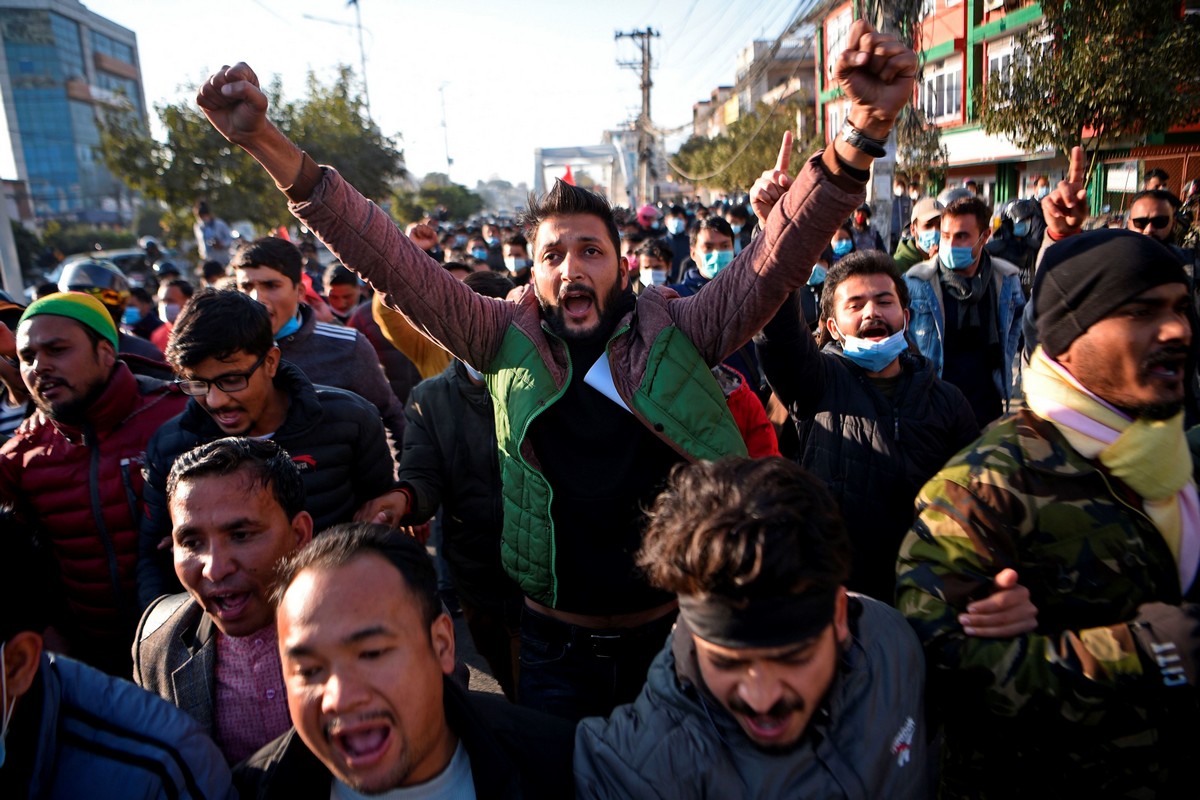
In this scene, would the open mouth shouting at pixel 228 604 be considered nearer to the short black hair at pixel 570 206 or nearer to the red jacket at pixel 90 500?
the red jacket at pixel 90 500

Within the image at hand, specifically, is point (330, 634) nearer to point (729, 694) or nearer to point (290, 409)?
point (729, 694)

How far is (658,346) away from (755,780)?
1.05 m

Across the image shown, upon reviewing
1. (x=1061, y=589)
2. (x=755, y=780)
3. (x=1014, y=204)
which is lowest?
(x=755, y=780)

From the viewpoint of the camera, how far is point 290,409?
100 inches

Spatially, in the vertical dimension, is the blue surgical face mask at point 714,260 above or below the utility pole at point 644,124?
below

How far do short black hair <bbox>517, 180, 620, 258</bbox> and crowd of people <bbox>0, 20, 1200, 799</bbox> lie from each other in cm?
1

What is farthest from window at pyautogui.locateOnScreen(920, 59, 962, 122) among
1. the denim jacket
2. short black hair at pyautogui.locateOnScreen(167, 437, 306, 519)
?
short black hair at pyautogui.locateOnScreen(167, 437, 306, 519)

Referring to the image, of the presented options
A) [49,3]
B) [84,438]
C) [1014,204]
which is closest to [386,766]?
[84,438]

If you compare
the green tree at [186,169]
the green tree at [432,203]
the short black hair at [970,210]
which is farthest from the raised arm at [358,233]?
the green tree at [432,203]

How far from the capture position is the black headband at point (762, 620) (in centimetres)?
136

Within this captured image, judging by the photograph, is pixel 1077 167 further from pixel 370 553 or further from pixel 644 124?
pixel 644 124

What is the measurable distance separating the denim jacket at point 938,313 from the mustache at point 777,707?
277 centimetres

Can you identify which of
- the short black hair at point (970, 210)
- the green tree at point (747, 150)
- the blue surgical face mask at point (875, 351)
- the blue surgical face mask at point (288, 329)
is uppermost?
the green tree at point (747, 150)

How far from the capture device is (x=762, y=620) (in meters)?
1.36
